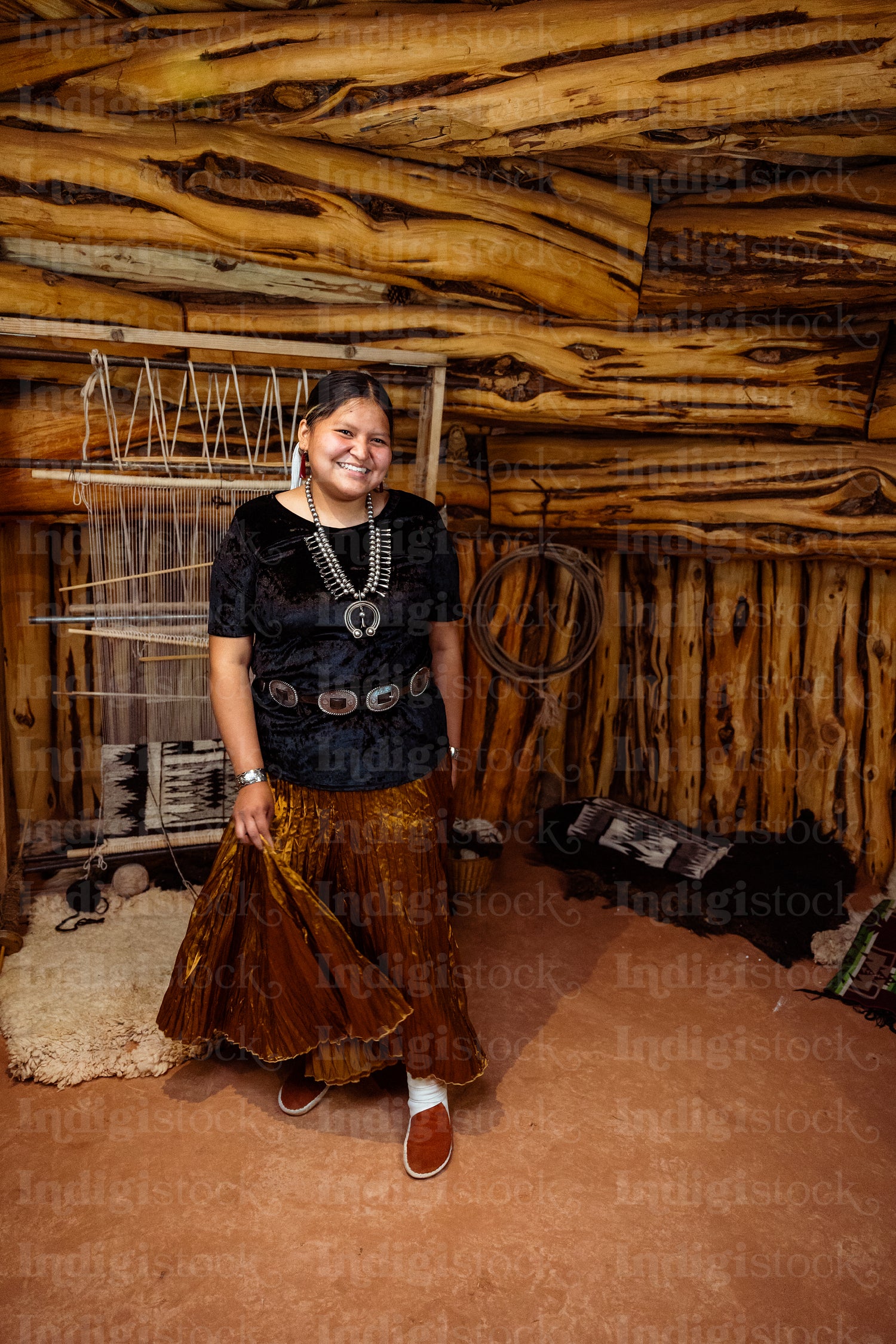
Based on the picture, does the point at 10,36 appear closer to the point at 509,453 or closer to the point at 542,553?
the point at 509,453

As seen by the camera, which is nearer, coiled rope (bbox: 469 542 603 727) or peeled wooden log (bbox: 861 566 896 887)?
coiled rope (bbox: 469 542 603 727)

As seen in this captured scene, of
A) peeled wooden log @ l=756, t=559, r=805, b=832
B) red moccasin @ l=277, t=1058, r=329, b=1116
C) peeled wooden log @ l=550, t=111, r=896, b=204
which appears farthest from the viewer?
peeled wooden log @ l=756, t=559, r=805, b=832

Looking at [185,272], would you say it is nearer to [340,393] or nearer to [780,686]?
[340,393]

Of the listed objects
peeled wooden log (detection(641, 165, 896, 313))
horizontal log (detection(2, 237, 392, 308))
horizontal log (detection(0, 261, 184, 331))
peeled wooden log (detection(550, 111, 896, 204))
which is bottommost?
horizontal log (detection(0, 261, 184, 331))

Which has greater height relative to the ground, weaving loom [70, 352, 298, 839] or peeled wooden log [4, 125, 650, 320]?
peeled wooden log [4, 125, 650, 320]

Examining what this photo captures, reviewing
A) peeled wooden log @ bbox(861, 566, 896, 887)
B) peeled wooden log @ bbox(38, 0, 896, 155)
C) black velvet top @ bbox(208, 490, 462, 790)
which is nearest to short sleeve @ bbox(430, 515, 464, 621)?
black velvet top @ bbox(208, 490, 462, 790)

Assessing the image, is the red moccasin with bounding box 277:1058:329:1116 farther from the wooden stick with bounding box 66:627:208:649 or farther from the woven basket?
the wooden stick with bounding box 66:627:208:649

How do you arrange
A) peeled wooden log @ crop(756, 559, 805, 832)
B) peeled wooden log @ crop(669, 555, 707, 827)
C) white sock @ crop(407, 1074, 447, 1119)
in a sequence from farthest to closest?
1. peeled wooden log @ crop(669, 555, 707, 827)
2. peeled wooden log @ crop(756, 559, 805, 832)
3. white sock @ crop(407, 1074, 447, 1119)

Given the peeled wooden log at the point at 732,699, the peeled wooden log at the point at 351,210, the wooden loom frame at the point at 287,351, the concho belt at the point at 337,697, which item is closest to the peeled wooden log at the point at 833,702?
the peeled wooden log at the point at 732,699

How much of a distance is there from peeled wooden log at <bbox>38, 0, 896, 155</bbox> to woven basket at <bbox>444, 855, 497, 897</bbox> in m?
2.56

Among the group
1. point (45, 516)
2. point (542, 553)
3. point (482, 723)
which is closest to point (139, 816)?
point (45, 516)

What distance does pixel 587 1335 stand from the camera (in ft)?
6.03

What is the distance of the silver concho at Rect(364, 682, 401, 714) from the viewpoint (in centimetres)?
225

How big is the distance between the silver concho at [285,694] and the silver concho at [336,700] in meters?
0.06
